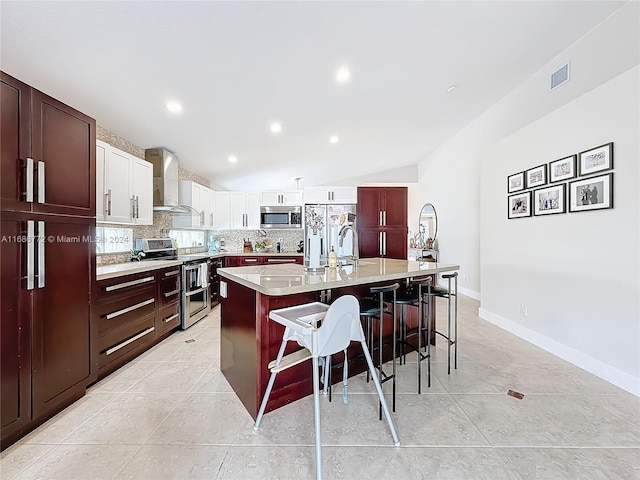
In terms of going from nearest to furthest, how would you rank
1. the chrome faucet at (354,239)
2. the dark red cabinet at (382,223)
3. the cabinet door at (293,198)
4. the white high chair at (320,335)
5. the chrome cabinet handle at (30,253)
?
the white high chair at (320,335)
the chrome cabinet handle at (30,253)
the chrome faucet at (354,239)
the cabinet door at (293,198)
the dark red cabinet at (382,223)

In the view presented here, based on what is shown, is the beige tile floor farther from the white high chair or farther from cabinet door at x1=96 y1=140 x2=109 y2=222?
cabinet door at x1=96 y1=140 x2=109 y2=222

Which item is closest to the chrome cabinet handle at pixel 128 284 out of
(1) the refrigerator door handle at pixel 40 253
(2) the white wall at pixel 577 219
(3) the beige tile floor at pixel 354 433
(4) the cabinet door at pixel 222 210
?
(1) the refrigerator door handle at pixel 40 253

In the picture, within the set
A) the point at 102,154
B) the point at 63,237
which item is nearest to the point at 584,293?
the point at 63,237

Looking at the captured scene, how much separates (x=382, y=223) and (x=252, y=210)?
3.09 metres

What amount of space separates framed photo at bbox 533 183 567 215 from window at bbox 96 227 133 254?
4.61m

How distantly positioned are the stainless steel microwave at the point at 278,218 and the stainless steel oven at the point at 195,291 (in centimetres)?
179

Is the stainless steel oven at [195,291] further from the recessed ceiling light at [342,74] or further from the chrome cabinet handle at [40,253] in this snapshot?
the recessed ceiling light at [342,74]

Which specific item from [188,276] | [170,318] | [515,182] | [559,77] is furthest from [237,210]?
[559,77]

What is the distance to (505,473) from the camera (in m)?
1.37

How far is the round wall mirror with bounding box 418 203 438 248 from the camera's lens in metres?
6.20

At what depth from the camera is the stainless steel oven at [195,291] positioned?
3523 mm

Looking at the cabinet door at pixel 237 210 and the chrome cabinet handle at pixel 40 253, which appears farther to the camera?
the cabinet door at pixel 237 210

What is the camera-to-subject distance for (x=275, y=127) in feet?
11.3

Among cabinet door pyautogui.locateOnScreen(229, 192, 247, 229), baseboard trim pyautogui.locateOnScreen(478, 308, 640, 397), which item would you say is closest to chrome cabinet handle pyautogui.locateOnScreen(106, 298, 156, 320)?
cabinet door pyautogui.locateOnScreen(229, 192, 247, 229)
